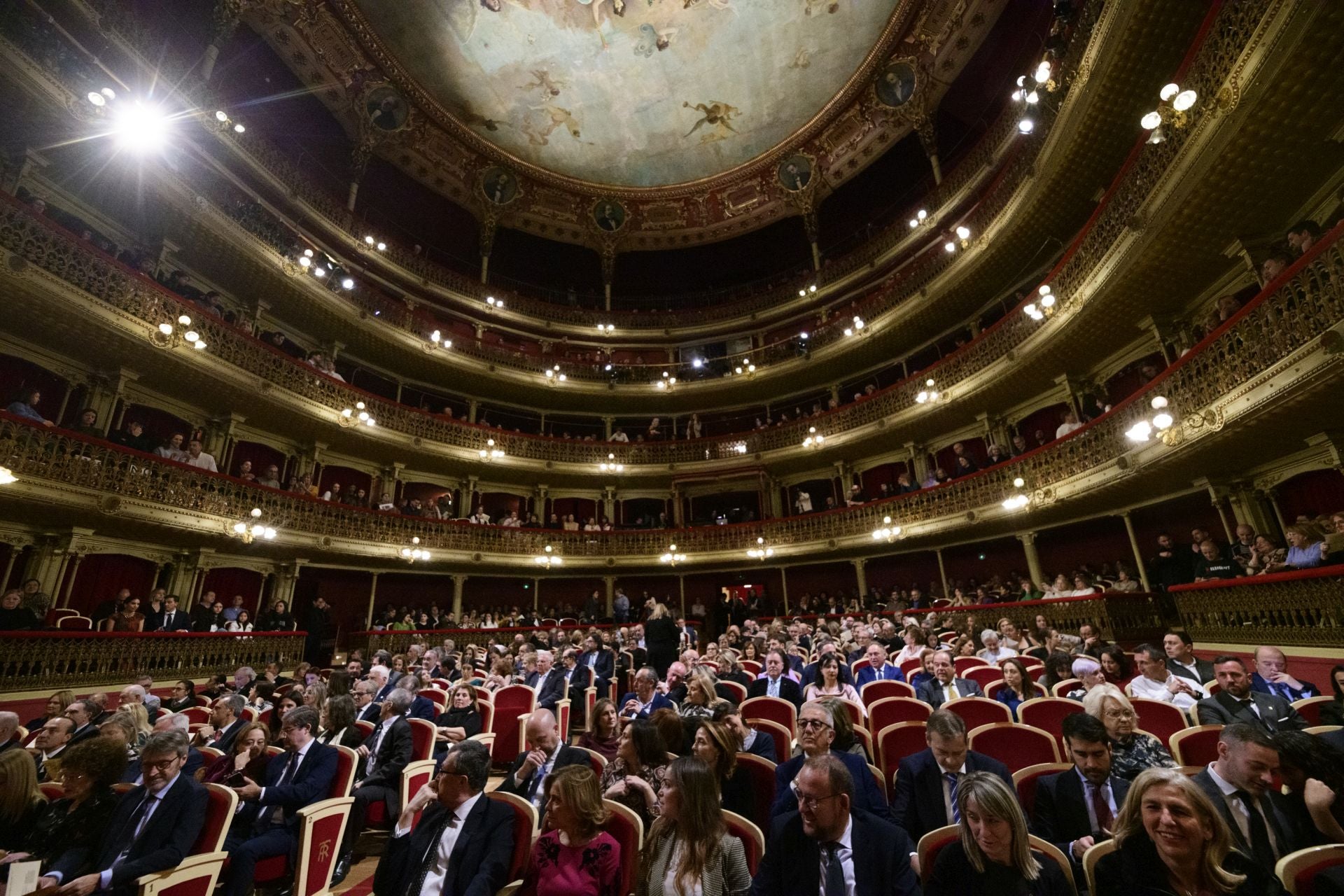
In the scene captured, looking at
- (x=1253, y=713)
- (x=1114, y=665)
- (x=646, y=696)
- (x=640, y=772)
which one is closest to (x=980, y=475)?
(x=1114, y=665)

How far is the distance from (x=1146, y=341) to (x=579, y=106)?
57.1ft

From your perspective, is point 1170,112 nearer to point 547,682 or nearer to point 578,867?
point 578,867

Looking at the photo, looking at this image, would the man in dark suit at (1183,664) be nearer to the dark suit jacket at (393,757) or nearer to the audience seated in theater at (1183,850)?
the audience seated in theater at (1183,850)

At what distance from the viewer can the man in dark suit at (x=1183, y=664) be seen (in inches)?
202

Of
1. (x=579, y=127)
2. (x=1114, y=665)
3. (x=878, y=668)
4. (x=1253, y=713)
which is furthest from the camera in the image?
(x=579, y=127)

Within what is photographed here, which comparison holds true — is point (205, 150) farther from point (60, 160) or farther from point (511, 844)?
point (511, 844)

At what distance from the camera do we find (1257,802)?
2545 millimetres

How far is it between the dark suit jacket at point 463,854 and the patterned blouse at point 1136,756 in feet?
9.76

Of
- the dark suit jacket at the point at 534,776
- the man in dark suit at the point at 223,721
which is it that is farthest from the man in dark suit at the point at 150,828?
the man in dark suit at the point at 223,721

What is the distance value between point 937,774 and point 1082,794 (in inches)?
25.3

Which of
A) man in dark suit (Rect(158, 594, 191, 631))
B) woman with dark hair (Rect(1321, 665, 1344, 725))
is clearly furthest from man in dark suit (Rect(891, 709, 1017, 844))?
man in dark suit (Rect(158, 594, 191, 631))

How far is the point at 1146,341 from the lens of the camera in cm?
1124

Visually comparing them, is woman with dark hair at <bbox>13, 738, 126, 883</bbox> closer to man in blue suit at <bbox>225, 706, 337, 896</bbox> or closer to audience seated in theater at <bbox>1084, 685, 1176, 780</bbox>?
man in blue suit at <bbox>225, 706, 337, 896</bbox>

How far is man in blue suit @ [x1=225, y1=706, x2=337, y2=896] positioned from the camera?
3.38 m
